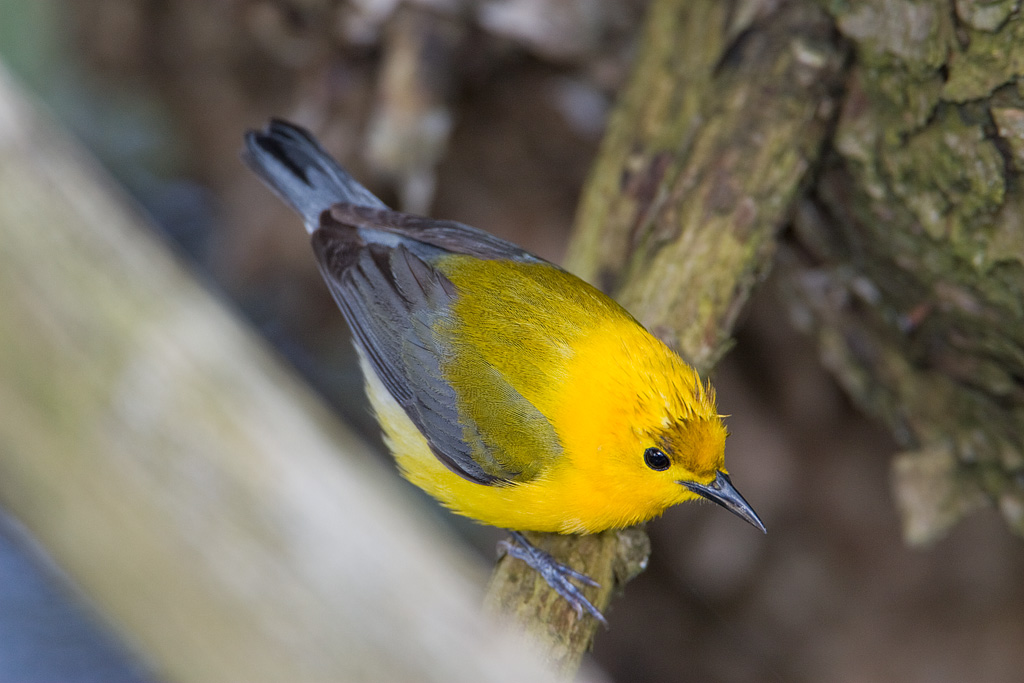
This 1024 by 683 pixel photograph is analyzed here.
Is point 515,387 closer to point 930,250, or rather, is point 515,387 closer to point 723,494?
point 723,494

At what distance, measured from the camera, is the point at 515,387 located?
7.24 ft

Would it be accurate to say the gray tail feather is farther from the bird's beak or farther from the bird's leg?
the bird's beak

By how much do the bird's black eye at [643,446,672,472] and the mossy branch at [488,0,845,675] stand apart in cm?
23

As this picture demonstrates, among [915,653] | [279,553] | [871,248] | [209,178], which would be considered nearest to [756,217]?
[871,248]

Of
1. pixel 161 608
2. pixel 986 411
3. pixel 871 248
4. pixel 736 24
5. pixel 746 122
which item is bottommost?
pixel 986 411

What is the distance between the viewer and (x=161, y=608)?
3.13ft

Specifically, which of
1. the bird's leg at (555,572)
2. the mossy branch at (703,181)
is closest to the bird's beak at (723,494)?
the mossy branch at (703,181)

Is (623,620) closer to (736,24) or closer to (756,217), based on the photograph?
(756,217)

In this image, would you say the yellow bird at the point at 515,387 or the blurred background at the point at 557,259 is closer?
the yellow bird at the point at 515,387

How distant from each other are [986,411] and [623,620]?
2045 mm

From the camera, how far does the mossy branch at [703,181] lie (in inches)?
86.0

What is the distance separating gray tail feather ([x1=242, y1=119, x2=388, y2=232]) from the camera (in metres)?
2.77

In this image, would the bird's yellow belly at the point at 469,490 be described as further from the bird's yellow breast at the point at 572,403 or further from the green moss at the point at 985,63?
the green moss at the point at 985,63

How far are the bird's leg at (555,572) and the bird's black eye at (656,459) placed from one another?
0.32 meters
